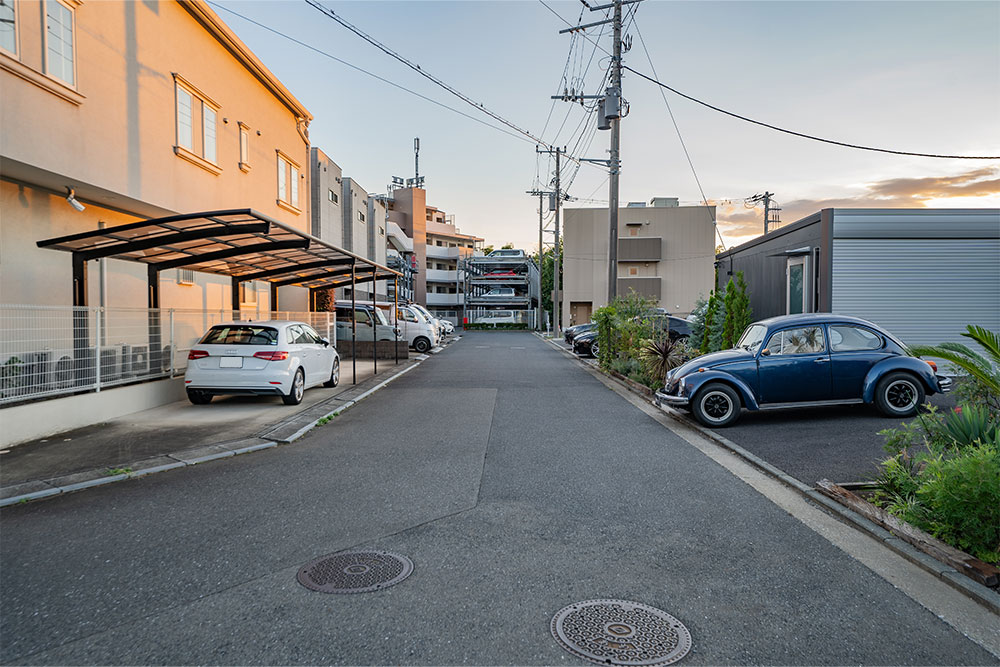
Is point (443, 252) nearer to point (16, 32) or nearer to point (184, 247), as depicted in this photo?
point (184, 247)

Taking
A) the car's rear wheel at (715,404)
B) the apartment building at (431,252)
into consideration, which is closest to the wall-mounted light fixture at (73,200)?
the car's rear wheel at (715,404)

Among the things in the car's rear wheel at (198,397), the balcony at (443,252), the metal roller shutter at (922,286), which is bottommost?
the car's rear wheel at (198,397)

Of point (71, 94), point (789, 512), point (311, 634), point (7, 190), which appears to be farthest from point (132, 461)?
point (789, 512)

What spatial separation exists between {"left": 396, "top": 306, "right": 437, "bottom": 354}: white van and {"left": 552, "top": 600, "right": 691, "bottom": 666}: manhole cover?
23467mm

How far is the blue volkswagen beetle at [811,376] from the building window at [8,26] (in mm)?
10371

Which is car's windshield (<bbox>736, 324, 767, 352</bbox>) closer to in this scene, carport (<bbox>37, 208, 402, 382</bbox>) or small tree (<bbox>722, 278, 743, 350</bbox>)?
small tree (<bbox>722, 278, 743, 350</bbox>)

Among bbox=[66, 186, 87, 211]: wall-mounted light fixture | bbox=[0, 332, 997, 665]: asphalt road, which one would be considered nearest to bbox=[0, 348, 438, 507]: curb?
bbox=[0, 332, 997, 665]: asphalt road

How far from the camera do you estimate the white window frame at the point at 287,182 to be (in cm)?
1961

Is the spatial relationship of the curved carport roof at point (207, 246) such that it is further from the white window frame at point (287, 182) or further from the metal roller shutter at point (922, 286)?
the metal roller shutter at point (922, 286)

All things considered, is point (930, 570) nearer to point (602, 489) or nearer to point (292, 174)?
point (602, 489)

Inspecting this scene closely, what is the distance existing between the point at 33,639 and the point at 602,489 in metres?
4.42

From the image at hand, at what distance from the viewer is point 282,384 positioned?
433 inches

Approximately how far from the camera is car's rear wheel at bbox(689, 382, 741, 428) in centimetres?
937

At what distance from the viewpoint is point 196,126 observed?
14.0m
